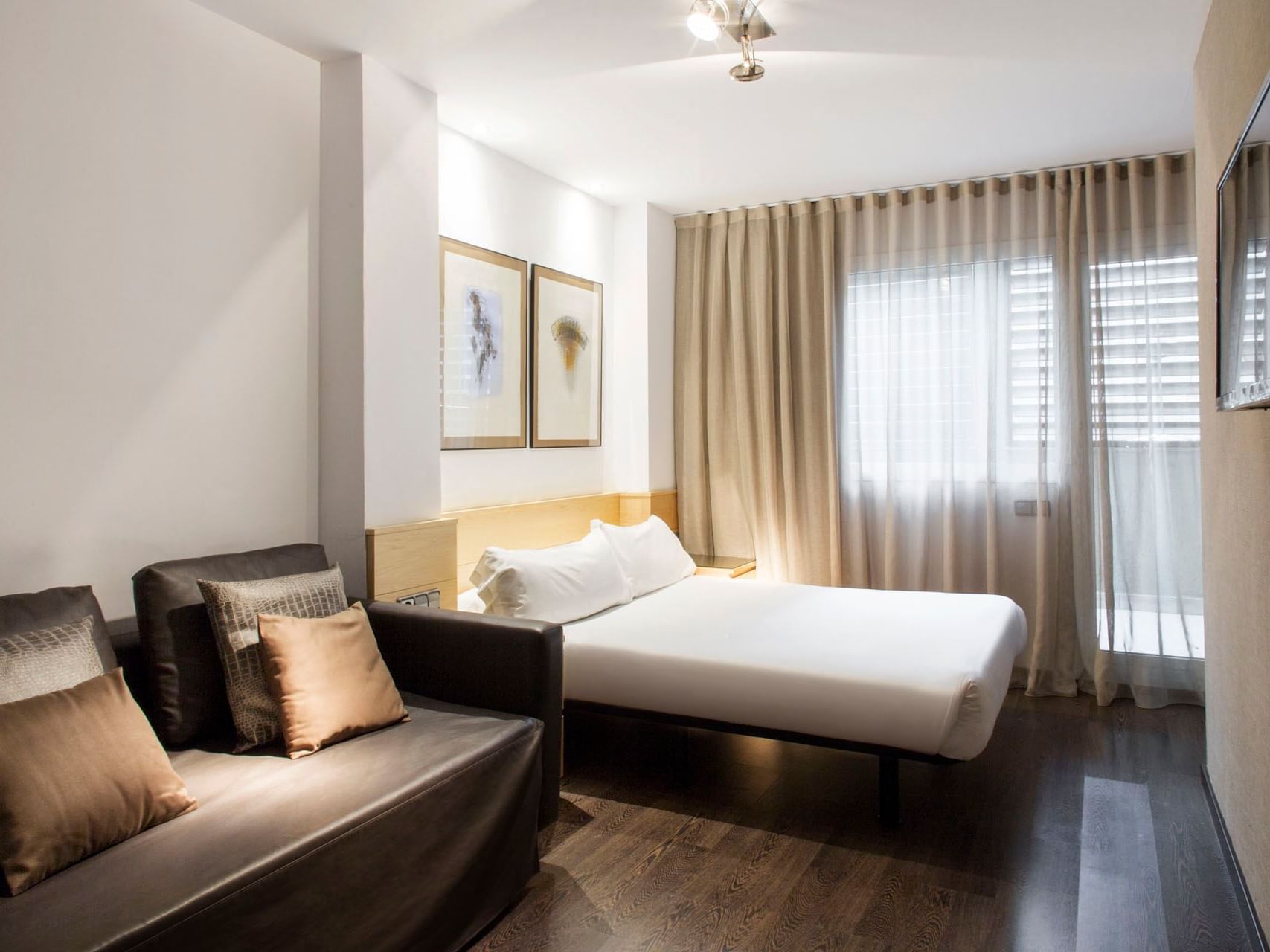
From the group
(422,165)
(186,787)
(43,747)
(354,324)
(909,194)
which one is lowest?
(186,787)

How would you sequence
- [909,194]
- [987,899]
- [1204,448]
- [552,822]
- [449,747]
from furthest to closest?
[909,194], [1204,448], [552,822], [987,899], [449,747]

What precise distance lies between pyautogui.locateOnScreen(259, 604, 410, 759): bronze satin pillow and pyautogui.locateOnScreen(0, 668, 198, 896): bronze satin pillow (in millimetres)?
334

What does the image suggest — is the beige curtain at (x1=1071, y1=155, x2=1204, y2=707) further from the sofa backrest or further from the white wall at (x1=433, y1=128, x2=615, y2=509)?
the sofa backrest

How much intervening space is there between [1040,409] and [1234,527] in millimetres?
1945

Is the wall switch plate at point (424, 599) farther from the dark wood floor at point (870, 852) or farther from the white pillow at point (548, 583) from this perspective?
the dark wood floor at point (870, 852)

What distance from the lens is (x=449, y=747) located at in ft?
6.94

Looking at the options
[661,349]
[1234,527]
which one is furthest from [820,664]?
[661,349]

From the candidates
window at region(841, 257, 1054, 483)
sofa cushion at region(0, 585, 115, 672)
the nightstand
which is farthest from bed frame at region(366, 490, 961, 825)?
window at region(841, 257, 1054, 483)

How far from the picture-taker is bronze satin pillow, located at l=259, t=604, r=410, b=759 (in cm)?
211

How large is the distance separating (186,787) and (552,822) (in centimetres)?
103

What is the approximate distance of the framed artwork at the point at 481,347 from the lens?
3.57 m

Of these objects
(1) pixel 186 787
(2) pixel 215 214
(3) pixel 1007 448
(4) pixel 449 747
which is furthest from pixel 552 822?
(3) pixel 1007 448

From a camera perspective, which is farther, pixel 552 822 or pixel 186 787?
pixel 552 822

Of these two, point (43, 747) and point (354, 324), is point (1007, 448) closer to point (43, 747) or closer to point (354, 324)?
point (354, 324)
